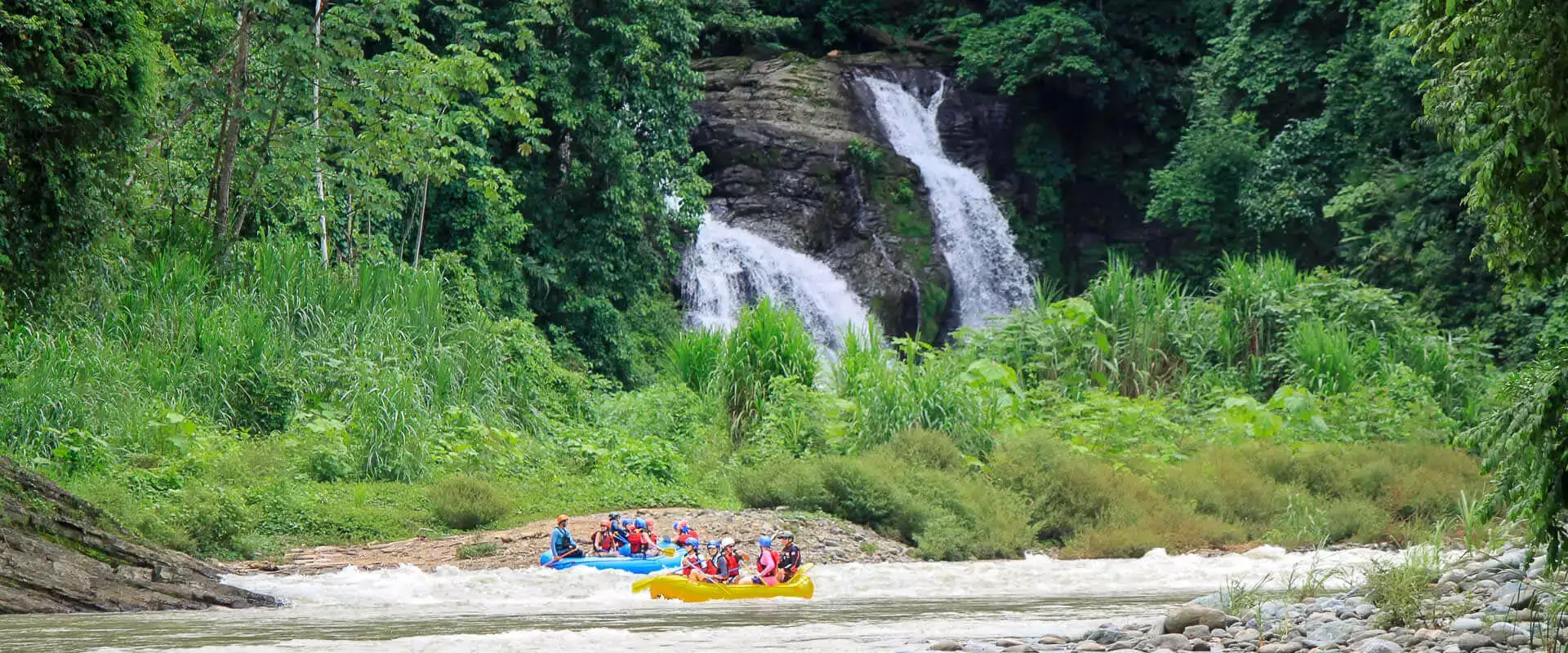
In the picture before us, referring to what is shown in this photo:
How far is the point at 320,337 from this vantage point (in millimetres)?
14500

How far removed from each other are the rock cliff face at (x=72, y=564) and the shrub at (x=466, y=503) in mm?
3436

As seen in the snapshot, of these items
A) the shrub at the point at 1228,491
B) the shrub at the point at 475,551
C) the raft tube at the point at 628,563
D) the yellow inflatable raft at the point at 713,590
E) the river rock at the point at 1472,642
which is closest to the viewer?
the river rock at the point at 1472,642

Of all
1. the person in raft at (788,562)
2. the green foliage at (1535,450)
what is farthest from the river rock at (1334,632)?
the person in raft at (788,562)

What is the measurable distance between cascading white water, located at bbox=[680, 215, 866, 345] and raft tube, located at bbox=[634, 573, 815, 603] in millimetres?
14972

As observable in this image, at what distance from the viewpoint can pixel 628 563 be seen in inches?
386

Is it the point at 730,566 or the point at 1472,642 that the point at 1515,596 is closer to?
the point at 1472,642

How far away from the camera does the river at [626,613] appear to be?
6.61m

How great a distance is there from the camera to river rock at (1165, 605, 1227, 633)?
6457mm

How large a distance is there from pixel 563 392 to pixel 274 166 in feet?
14.1

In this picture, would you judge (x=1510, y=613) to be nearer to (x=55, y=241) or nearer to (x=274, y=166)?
(x=55, y=241)

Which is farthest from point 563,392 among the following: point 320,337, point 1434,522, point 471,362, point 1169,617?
point 1169,617

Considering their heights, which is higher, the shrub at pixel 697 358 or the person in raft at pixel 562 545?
the shrub at pixel 697 358

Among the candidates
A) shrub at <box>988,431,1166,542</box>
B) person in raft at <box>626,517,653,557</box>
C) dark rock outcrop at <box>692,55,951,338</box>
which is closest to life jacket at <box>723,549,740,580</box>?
person in raft at <box>626,517,653,557</box>

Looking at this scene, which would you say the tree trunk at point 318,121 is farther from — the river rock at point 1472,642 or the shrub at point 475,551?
the river rock at point 1472,642
